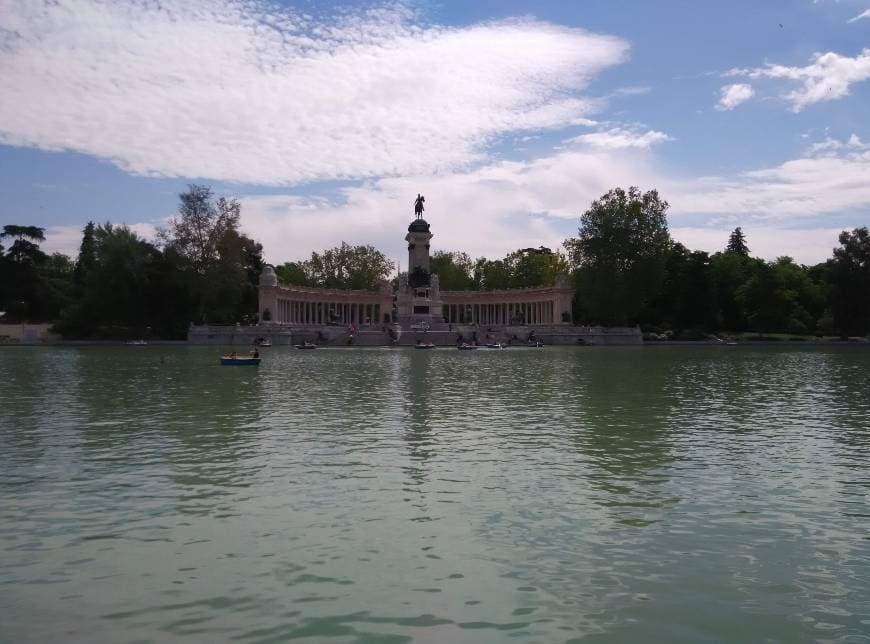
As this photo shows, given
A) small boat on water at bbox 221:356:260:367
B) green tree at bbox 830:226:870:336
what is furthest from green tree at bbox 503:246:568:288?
small boat on water at bbox 221:356:260:367

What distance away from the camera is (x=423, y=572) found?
8305 mm

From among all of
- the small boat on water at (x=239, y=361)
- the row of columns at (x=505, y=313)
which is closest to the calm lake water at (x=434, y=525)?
the small boat on water at (x=239, y=361)

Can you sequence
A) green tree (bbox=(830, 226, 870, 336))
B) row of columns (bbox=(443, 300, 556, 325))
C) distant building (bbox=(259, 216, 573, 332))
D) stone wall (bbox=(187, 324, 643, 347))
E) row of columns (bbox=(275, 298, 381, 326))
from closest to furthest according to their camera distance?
1. stone wall (bbox=(187, 324, 643, 347))
2. green tree (bbox=(830, 226, 870, 336))
3. distant building (bbox=(259, 216, 573, 332))
4. row of columns (bbox=(275, 298, 381, 326))
5. row of columns (bbox=(443, 300, 556, 325))

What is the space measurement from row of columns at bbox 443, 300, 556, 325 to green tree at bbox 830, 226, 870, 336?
3237 centimetres

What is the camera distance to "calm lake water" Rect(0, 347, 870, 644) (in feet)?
23.3

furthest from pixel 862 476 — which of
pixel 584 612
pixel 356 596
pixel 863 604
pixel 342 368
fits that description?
pixel 342 368

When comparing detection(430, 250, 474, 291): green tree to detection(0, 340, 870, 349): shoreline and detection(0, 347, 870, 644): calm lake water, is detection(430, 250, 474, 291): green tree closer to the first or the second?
detection(0, 340, 870, 349): shoreline

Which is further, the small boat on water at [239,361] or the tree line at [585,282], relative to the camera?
the tree line at [585,282]

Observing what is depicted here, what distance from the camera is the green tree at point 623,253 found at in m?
84.7

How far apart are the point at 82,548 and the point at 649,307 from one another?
9209 cm

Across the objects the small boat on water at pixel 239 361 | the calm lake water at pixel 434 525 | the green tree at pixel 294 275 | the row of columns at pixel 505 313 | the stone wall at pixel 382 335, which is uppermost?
the green tree at pixel 294 275

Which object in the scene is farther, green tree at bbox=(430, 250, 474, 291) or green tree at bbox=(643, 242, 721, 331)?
green tree at bbox=(430, 250, 474, 291)

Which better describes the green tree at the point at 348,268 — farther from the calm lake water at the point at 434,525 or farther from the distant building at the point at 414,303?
the calm lake water at the point at 434,525

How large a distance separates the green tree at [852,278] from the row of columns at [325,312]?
176 feet
